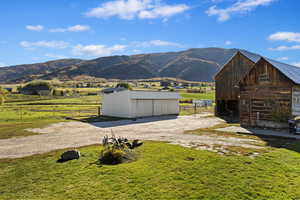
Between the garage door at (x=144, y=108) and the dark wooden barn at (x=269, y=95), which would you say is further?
the garage door at (x=144, y=108)

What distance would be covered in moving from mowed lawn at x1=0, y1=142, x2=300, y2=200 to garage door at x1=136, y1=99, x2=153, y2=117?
16928mm

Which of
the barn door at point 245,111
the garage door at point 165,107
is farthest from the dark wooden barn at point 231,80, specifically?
the barn door at point 245,111

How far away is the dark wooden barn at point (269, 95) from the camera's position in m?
15.6

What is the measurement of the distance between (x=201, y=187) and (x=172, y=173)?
1.24 m

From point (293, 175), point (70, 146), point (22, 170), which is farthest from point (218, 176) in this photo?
point (70, 146)

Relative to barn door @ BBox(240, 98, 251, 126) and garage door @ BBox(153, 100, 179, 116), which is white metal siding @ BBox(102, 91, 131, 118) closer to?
garage door @ BBox(153, 100, 179, 116)

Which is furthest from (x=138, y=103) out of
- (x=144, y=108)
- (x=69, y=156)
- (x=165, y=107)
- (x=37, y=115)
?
(x=69, y=156)

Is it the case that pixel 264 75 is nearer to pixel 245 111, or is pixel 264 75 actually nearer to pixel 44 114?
pixel 245 111

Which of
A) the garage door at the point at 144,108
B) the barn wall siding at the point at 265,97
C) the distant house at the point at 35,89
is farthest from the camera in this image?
the distant house at the point at 35,89

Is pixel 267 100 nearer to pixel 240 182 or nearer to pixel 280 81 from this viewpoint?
pixel 280 81

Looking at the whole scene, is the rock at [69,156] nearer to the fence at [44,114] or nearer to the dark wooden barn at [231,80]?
the fence at [44,114]

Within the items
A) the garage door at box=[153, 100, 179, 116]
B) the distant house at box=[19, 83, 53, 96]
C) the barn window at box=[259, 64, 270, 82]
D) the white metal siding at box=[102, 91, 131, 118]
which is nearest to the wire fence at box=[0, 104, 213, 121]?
the white metal siding at box=[102, 91, 131, 118]

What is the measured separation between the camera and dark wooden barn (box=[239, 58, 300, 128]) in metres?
15.6

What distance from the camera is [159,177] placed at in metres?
6.65
